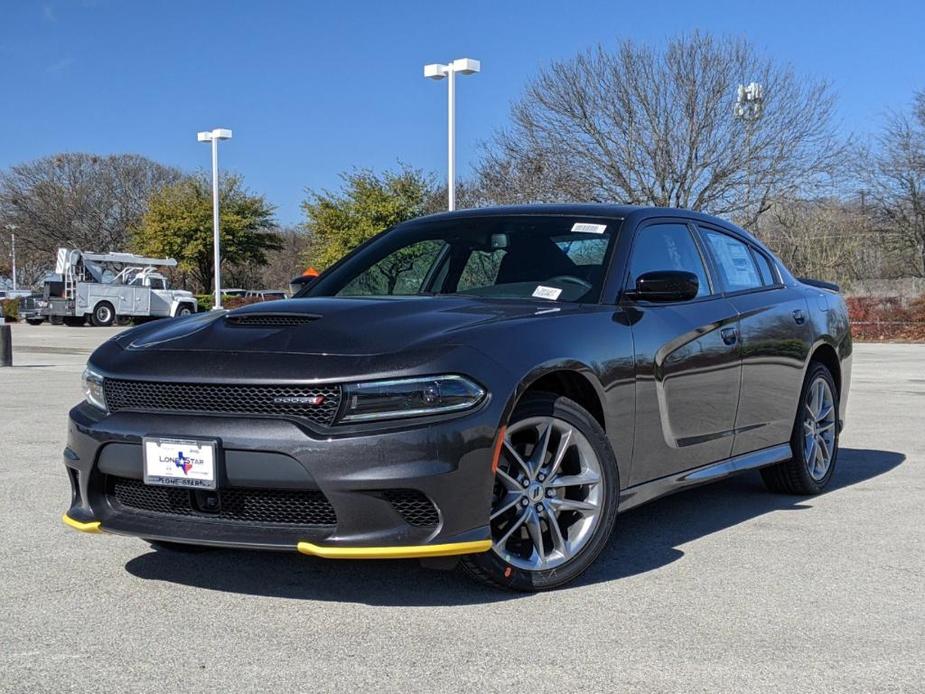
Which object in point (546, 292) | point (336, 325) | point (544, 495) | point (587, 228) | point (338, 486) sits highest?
point (587, 228)

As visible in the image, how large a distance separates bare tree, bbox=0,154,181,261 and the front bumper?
56996 mm

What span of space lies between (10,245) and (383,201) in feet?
98.2

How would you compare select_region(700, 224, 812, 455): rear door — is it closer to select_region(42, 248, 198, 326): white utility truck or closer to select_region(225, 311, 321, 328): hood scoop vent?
select_region(225, 311, 321, 328): hood scoop vent

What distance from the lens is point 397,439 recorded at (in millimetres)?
3498

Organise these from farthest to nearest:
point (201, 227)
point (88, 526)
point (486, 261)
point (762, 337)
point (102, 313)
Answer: point (201, 227), point (102, 313), point (762, 337), point (486, 261), point (88, 526)

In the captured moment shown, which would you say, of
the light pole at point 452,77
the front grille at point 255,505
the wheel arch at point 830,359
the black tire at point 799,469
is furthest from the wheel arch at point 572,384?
the light pole at point 452,77

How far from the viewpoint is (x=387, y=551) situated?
11.6 feet

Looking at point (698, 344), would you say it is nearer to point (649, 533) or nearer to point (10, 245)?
point (649, 533)

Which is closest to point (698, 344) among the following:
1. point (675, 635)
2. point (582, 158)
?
point (675, 635)

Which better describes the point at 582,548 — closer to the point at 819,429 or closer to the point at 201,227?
the point at 819,429

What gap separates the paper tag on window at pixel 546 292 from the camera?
4637mm

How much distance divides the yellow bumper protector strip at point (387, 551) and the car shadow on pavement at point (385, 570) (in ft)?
1.11

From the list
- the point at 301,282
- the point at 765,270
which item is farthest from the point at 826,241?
the point at 301,282

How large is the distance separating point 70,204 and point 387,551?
60.3 metres
